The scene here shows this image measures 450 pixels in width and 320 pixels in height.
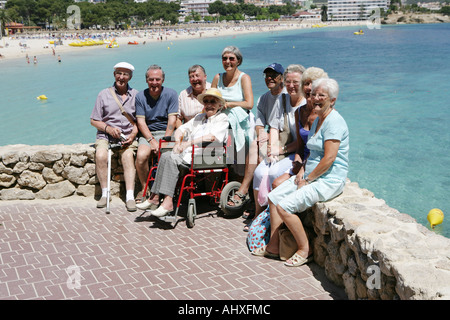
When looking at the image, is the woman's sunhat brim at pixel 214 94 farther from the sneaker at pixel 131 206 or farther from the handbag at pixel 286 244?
the handbag at pixel 286 244

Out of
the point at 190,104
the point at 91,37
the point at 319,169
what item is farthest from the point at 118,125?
the point at 91,37

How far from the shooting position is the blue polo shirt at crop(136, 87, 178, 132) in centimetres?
600

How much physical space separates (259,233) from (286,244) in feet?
1.27

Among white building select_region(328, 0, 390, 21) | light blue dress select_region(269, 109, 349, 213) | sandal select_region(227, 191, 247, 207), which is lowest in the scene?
sandal select_region(227, 191, 247, 207)

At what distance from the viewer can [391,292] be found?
3.07 metres

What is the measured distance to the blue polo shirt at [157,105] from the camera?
600cm

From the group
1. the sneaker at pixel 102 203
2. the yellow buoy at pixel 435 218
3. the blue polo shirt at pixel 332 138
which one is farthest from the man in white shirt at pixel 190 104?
the yellow buoy at pixel 435 218

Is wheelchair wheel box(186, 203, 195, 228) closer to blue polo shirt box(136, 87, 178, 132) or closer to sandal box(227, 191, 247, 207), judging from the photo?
sandal box(227, 191, 247, 207)

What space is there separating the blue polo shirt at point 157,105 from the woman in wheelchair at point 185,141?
54 centimetres

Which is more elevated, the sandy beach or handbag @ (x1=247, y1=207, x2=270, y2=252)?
the sandy beach

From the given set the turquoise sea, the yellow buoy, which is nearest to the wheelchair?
the yellow buoy

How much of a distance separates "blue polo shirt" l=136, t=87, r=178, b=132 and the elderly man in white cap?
26 cm

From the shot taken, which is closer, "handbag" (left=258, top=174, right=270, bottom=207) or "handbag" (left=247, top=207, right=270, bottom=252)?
"handbag" (left=247, top=207, right=270, bottom=252)

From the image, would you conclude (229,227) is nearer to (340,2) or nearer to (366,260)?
(366,260)
